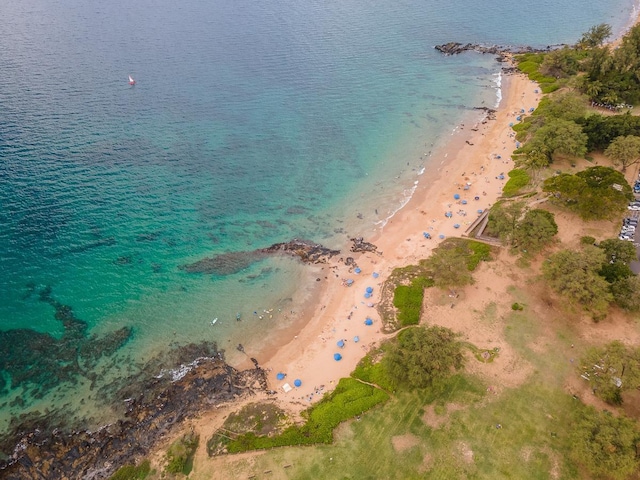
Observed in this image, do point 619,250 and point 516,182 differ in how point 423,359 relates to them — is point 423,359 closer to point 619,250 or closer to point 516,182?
point 619,250

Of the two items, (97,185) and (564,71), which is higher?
(564,71)

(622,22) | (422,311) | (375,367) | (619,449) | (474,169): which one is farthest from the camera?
(622,22)

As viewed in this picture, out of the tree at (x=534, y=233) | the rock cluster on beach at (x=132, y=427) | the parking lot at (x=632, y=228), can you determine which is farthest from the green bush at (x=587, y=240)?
the rock cluster on beach at (x=132, y=427)

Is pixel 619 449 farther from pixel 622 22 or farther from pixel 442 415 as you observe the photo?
pixel 622 22

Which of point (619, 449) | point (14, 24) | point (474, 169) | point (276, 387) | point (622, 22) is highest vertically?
point (622, 22)

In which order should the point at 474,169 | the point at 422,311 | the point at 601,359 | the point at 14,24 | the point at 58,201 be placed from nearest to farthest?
1. the point at 601,359
2. the point at 422,311
3. the point at 58,201
4. the point at 474,169
5. the point at 14,24

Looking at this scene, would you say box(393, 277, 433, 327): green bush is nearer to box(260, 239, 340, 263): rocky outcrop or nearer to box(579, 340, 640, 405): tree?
box(260, 239, 340, 263): rocky outcrop

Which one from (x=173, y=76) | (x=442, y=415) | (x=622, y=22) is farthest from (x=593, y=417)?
(x=622, y=22)

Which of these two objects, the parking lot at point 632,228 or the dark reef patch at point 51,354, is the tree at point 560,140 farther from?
the dark reef patch at point 51,354

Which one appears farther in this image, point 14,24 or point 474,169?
point 14,24
